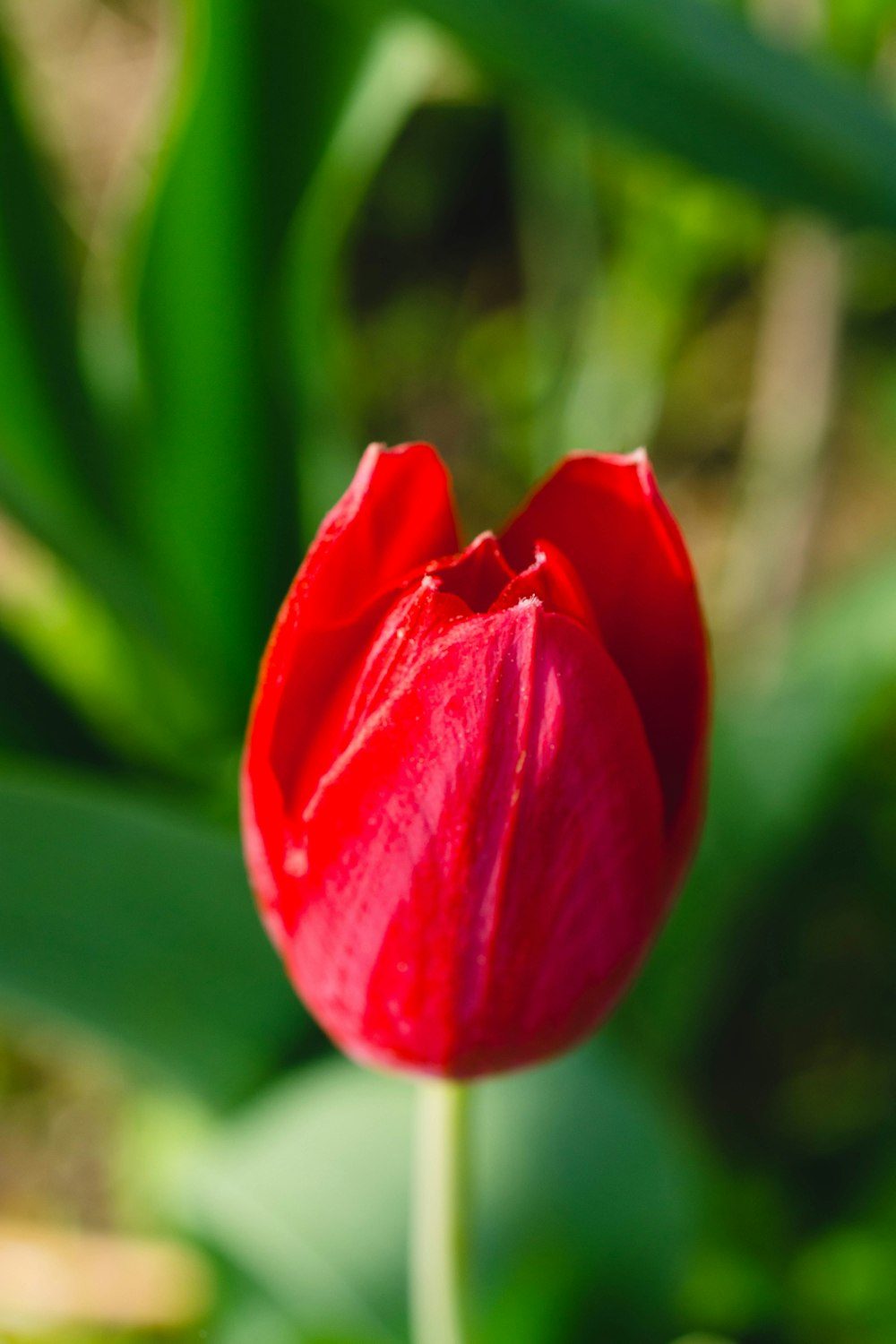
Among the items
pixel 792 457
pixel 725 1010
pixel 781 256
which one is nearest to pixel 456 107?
pixel 781 256

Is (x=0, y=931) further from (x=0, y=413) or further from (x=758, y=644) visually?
(x=758, y=644)

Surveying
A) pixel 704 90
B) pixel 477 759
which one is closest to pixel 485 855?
pixel 477 759

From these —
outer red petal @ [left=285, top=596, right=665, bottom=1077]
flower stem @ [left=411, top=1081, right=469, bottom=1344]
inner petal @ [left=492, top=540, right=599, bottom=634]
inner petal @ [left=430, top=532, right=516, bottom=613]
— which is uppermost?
inner petal @ [left=430, top=532, right=516, bottom=613]

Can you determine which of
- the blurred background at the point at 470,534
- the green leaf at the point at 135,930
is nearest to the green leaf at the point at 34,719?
the blurred background at the point at 470,534

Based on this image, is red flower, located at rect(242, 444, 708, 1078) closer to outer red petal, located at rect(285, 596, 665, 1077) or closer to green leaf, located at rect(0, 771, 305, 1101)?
outer red petal, located at rect(285, 596, 665, 1077)

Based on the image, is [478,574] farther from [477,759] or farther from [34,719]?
[34,719]

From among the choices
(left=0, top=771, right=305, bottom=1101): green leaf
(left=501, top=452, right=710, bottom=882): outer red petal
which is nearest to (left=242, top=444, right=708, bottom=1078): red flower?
(left=501, top=452, right=710, bottom=882): outer red petal
